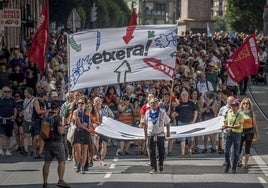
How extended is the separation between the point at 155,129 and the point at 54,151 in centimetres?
314

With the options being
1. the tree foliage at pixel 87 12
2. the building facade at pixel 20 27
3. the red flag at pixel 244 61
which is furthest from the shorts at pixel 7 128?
the tree foliage at pixel 87 12

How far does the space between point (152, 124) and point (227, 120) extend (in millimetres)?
1481

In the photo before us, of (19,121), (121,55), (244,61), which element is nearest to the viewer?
(121,55)

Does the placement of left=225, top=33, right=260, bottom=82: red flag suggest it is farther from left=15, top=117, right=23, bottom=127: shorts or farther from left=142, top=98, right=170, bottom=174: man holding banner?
left=15, top=117, right=23, bottom=127: shorts

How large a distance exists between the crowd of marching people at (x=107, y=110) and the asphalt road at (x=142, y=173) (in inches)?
13.2

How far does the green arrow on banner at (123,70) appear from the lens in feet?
73.8

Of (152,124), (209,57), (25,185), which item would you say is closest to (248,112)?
(152,124)

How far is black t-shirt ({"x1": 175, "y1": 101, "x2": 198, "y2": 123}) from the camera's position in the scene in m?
25.9

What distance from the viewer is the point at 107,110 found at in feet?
83.0

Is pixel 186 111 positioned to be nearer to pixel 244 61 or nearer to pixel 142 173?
pixel 244 61

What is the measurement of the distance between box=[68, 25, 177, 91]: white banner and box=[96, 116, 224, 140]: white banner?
1.75m

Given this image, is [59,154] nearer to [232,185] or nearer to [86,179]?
[86,179]

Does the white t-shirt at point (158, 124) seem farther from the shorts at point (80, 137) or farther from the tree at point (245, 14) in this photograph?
the tree at point (245, 14)

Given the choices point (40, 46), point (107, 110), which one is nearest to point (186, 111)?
point (107, 110)
